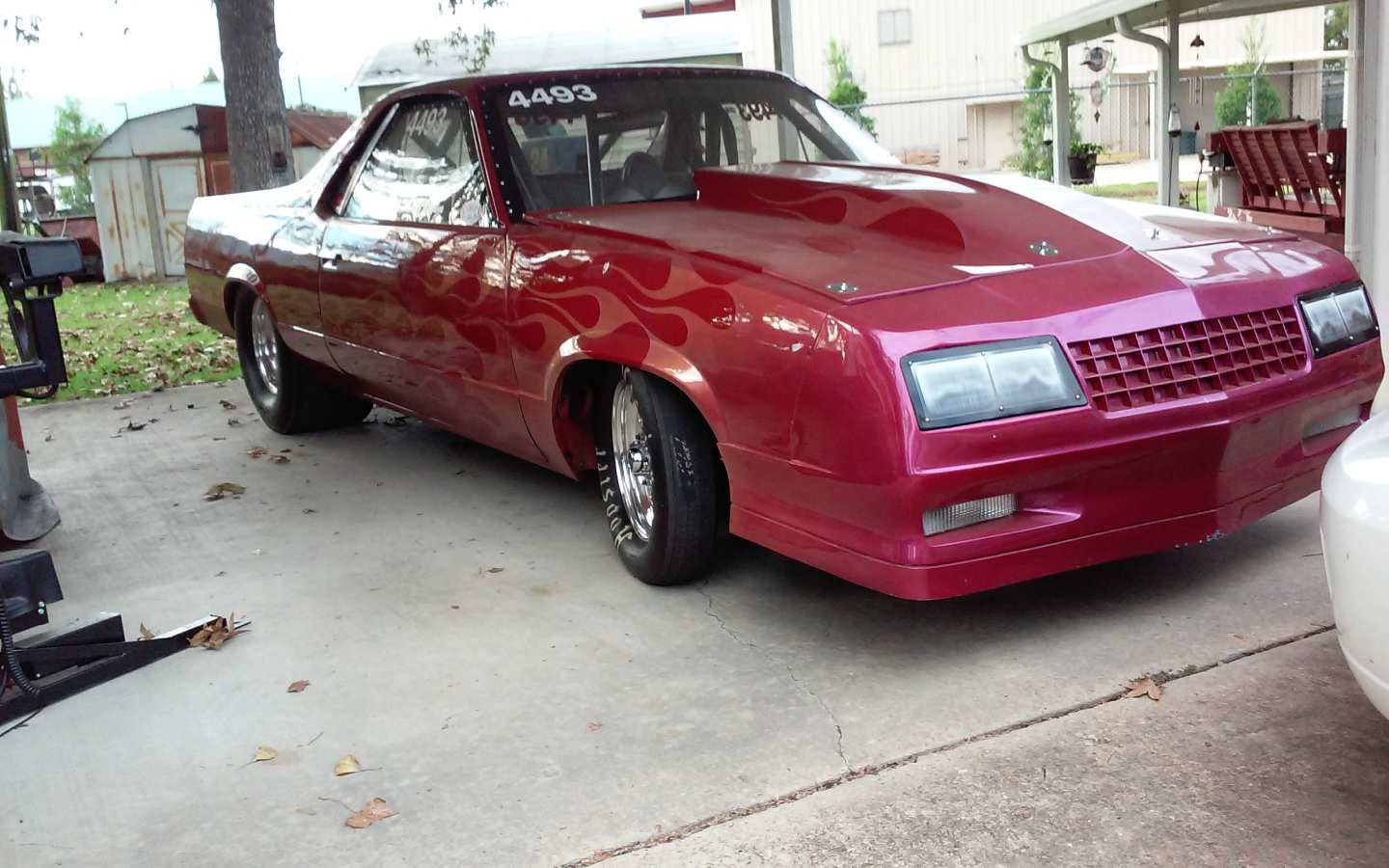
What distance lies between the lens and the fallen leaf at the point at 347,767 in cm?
303

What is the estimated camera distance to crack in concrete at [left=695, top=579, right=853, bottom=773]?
2.97 meters

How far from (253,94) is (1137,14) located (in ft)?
27.1

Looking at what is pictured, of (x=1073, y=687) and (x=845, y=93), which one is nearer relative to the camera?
(x=1073, y=687)

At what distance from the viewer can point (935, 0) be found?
1344 inches

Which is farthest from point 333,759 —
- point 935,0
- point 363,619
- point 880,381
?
point 935,0

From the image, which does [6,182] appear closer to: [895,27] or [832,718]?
[832,718]

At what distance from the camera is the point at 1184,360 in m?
3.22

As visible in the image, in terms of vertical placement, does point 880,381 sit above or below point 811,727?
above

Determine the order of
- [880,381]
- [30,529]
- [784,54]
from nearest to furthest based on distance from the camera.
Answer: [880,381] → [30,529] → [784,54]

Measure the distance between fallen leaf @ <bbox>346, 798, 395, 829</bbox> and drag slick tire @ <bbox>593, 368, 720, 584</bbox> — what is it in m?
1.25

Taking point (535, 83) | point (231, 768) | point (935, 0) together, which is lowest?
point (231, 768)

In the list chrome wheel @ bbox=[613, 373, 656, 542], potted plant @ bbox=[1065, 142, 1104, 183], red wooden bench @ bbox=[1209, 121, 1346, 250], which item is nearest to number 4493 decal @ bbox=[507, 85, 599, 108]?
chrome wheel @ bbox=[613, 373, 656, 542]

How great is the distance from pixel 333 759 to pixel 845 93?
96.3 ft

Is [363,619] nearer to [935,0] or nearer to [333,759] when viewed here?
[333,759]
